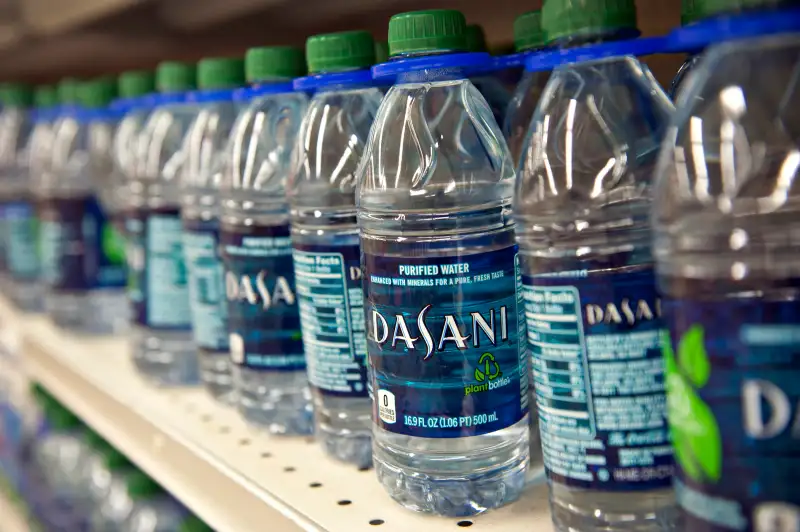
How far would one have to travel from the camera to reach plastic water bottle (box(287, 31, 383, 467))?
0.88 meters

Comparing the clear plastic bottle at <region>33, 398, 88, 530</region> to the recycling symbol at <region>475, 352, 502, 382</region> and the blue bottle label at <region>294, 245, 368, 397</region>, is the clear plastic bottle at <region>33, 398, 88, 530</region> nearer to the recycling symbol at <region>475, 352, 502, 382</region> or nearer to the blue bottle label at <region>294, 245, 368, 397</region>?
the blue bottle label at <region>294, 245, 368, 397</region>

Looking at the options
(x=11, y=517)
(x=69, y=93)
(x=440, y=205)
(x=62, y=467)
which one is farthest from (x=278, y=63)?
(x=11, y=517)

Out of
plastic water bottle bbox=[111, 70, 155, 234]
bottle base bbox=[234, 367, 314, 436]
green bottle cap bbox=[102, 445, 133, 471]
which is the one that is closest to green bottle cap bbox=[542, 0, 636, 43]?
bottle base bbox=[234, 367, 314, 436]

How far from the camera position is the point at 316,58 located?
0.88m

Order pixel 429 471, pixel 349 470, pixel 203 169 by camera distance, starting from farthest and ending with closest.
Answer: pixel 203 169
pixel 349 470
pixel 429 471

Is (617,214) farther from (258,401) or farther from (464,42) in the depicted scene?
(258,401)

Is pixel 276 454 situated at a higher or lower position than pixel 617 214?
lower

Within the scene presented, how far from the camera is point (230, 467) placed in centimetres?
97

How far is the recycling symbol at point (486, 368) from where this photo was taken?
2.40 feet

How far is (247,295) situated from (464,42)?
43 centimetres

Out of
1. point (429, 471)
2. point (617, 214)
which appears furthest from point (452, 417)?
point (617, 214)

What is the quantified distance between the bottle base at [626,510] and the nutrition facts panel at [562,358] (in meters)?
0.05

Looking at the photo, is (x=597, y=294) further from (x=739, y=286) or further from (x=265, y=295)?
(x=265, y=295)

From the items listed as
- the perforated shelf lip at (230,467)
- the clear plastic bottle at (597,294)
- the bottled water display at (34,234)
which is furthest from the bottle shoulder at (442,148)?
the bottled water display at (34,234)
